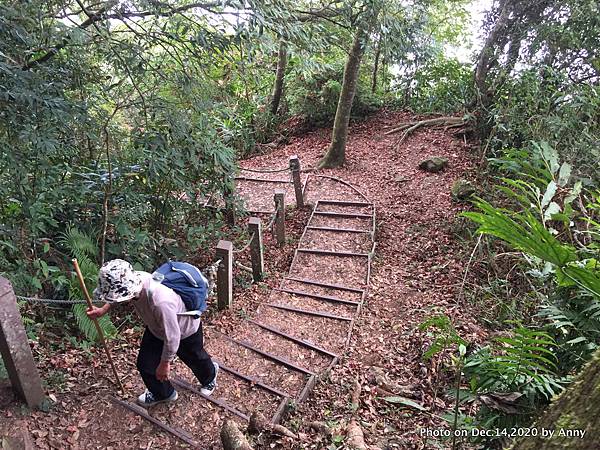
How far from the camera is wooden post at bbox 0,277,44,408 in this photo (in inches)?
106

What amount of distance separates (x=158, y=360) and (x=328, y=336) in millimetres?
2230

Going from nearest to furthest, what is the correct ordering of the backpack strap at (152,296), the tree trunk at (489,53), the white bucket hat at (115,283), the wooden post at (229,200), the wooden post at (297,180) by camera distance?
the white bucket hat at (115,283) < the backpack strap at (152,296) < the wooden post at (229,200) < the wooden post at (297,180) < the tree trunk at (489,53)

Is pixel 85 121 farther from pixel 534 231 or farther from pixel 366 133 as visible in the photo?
pixel 366 133

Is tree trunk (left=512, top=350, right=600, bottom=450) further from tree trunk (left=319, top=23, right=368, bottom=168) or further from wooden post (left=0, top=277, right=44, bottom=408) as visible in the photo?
tree trunk (left=319, top=23, right=368, bottom=168)

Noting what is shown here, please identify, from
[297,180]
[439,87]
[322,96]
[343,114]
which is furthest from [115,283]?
[439,87]

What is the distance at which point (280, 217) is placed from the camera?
22.1 feet

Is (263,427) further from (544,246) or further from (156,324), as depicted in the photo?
(544,246)

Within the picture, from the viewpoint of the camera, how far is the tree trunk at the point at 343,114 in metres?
8.91

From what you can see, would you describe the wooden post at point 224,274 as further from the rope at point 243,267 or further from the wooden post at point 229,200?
the wooden post at point 229,200

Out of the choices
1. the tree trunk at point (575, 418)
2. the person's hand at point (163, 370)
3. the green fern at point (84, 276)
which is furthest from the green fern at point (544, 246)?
the green fern at point (84, 276)

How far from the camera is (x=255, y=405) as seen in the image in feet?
12.3

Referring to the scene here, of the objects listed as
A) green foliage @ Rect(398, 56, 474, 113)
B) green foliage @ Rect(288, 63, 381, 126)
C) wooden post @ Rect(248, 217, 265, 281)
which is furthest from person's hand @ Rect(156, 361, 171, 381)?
green foliage @ Rect(398, 56, 474, 113)

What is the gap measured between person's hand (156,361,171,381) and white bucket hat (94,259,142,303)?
0.64 meters

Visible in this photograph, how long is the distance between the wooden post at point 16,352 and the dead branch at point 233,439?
147 centimetres
